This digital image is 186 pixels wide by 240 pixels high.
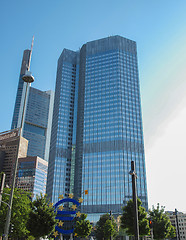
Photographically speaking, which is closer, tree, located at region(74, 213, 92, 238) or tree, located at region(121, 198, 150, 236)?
tree, located at region(121, 198, 150, 236)

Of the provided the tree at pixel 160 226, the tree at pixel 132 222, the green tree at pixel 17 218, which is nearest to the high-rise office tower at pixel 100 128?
the tree at pixel 160 226

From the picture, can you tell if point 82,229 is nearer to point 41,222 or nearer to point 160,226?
point 160,226

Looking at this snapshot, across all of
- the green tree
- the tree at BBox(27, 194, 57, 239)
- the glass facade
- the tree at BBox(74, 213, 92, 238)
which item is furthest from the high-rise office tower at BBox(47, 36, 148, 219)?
the tree at BBox(27, 194, 57, 239)

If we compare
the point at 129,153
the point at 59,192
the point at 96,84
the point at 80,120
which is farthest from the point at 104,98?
the point at 59,192

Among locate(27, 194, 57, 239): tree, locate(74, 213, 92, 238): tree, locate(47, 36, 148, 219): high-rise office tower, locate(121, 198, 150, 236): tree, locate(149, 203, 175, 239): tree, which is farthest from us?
locate(47, 36, 148, 219): high-rise office tower

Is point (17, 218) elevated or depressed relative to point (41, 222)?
elevated

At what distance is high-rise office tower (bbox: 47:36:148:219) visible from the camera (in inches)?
4852

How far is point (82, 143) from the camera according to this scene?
146m

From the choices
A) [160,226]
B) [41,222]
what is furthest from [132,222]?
[41,222]

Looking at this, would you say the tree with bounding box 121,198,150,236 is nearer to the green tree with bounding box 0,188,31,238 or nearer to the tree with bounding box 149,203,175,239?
the tree with bounding box 149,203,175,239

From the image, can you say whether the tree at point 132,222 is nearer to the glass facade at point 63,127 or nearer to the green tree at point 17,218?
the green tree at point 17,218

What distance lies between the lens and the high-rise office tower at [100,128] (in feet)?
404

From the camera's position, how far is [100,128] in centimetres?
13575

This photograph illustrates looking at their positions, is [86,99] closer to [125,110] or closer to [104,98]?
[104,98]
